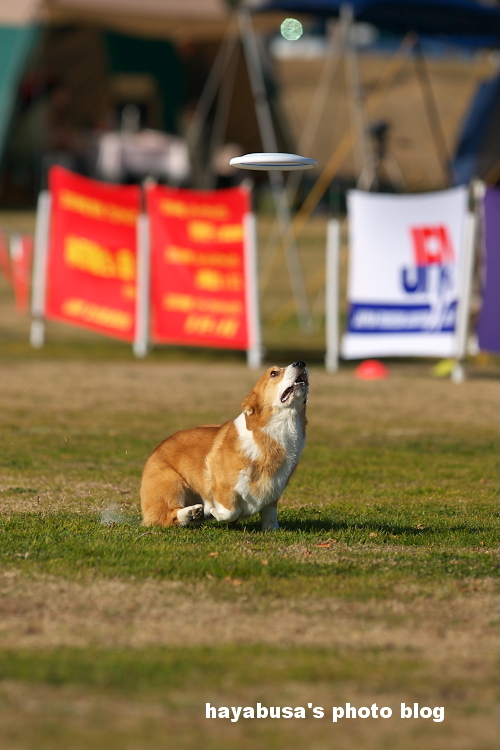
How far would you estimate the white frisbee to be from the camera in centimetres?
672

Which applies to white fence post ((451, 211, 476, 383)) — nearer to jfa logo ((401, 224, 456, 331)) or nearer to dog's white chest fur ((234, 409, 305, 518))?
jfa logo ((401, 224, 456, 331))

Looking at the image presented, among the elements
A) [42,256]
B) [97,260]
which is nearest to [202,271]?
[97,260]

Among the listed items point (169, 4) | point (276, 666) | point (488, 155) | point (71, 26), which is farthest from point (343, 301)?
point (276, 666)

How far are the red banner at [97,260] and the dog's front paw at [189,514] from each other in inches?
343

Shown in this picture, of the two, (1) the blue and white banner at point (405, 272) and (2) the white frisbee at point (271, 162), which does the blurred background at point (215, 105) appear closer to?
(1) the blue and white banner at point (405, 272)

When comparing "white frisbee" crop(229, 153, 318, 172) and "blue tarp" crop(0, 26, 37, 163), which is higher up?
"blue tarp" crop(0, 26, 37, 163)

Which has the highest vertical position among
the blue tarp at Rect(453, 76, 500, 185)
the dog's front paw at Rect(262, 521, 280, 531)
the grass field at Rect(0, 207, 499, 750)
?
the blue tarp at Rect(453, 76, 500, 185)

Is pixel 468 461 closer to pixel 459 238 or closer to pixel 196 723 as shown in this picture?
pixel 459 238

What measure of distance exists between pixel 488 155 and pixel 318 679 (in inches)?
721

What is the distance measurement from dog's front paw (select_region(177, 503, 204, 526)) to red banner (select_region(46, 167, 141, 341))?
8.72 meters

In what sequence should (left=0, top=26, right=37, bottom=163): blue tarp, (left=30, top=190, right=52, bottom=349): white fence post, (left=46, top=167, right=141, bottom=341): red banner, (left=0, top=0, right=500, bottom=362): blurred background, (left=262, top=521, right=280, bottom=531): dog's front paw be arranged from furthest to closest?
1. (left=0, top=26, right=37, bottom=163): blue tarp
2. (left=0, top=0, right=500, bottom=362): blurred background
3. (left=30, top=190, right=52, bottom=349): white fence post
4. (left=46, top=167, right=141, bottom=341): red banner
5. (left=262, top=521, right=280, bottom=531): dog's front paw

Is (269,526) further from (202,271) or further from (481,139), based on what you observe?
(481,139)

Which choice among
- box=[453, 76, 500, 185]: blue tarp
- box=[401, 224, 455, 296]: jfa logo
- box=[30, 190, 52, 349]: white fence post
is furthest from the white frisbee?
box=[453, 76, 500, 185]: blue tarp

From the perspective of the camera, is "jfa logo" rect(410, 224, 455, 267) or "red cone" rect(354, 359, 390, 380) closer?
"jfa logo" rect(410, 224, 455, 267)
